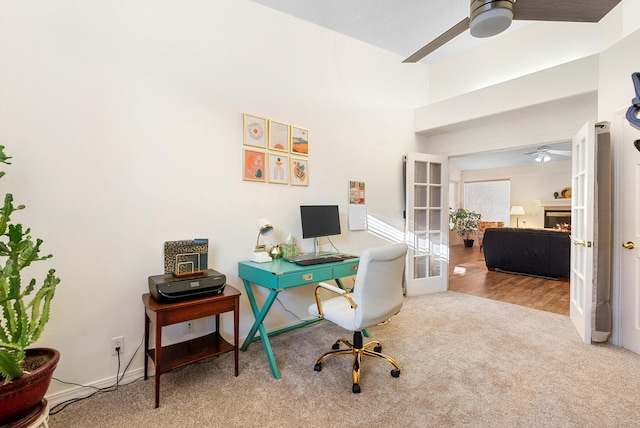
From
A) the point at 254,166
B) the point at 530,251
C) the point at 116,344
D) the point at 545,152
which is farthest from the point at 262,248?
the point at 545,152

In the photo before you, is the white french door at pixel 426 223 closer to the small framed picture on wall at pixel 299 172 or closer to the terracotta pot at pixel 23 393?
the small framed picture on wall at pixel 299 172

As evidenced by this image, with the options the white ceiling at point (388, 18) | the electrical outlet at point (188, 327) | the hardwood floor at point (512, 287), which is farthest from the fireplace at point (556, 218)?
the electrical outlet at point (188, 327)

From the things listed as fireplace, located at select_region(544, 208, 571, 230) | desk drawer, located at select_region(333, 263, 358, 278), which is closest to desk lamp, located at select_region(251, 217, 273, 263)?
desk drawer, located at select_region(333, 263, 358, 278)

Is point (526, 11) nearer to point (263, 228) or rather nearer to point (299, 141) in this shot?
point (299, 141)

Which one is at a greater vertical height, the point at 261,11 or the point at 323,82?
the point at 261,11

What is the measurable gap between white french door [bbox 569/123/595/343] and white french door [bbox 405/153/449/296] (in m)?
1.51

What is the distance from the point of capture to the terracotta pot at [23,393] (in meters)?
1.16

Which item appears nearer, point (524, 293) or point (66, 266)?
point (66, 266)

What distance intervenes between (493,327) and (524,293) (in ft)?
5.47

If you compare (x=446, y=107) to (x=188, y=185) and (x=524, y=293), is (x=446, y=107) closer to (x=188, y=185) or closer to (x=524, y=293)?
(x=524, y=293)

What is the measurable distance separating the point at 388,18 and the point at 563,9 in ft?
6.55

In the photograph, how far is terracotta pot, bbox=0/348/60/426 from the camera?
116 cm

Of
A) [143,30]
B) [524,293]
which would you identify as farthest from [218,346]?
[524,293]

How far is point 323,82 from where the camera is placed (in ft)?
10.6
